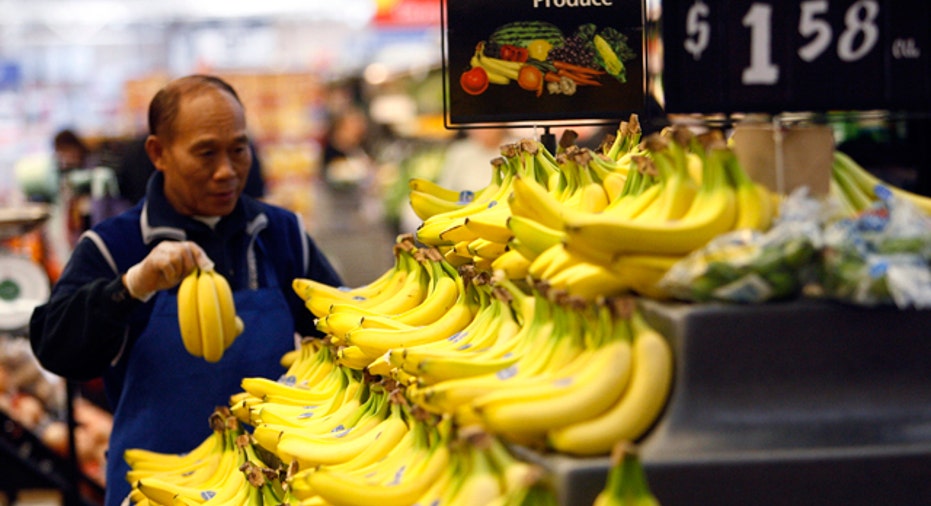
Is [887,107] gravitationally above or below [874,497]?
above

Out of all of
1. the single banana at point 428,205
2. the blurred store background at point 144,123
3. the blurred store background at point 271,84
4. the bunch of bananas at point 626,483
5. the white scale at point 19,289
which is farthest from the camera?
the blurred store background at point 271,84

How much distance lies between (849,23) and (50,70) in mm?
20853

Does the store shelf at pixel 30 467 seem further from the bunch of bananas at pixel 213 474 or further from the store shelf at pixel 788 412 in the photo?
the store shelf at pixel 788 412

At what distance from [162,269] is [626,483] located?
6.70 feet

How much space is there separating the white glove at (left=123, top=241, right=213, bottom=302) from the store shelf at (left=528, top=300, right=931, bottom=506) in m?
1.83

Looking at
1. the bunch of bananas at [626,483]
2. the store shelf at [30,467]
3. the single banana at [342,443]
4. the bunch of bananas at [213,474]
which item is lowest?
→ the store shelf at [30,467]

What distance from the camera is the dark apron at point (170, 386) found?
3799mm

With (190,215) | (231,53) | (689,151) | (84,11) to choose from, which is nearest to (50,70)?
(84,11)

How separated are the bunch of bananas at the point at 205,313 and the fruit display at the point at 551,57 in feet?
3.25

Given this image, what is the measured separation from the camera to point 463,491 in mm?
2010

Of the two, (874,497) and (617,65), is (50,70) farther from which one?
(874,497)

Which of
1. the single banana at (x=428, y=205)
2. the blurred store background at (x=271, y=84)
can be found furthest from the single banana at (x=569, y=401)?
the blurred store background at (x=271, y=84)

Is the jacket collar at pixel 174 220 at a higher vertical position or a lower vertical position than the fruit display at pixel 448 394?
higher

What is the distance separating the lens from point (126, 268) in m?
3.88
